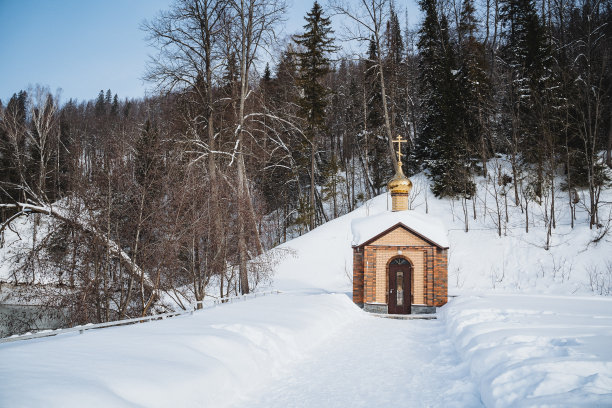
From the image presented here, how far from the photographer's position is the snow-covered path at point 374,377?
5266 millimetres

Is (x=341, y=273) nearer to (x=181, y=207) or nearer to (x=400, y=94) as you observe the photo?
(x=181, y=207)

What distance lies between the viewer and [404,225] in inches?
594

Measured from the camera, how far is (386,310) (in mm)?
14945

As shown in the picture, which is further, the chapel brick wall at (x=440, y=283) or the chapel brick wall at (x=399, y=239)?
the chapel brick wall at (x=399, y=239)

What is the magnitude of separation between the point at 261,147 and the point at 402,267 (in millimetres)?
8513

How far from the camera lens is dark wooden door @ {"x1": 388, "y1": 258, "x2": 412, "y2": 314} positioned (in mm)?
14992

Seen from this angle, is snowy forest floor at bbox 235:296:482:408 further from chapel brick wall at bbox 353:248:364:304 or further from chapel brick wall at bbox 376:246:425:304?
chapel brick wall at bbox 353:248:364:304

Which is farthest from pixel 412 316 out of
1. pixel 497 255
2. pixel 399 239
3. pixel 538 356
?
pixel 497 255

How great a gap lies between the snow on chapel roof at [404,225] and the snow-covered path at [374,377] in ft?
19.4

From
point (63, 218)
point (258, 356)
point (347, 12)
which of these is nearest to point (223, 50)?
point (347, 12)

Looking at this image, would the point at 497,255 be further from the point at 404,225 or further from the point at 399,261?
the point at 404,225

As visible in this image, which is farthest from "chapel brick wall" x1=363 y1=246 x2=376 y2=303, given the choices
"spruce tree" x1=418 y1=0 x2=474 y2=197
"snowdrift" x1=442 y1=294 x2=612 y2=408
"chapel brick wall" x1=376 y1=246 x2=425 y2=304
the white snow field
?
"spruce tree" x1=418 y1=0 x2=474 y2=197

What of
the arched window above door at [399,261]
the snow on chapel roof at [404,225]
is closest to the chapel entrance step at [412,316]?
the arched window above door at [399,261]

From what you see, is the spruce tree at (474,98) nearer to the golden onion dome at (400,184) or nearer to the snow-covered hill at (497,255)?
the snow-covered hill at (497,255)
